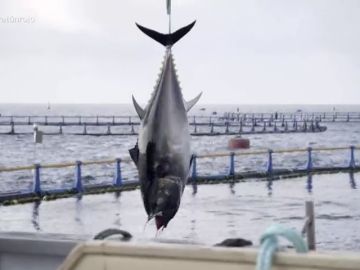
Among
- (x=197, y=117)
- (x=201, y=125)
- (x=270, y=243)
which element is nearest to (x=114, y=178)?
(x=270, y=243)

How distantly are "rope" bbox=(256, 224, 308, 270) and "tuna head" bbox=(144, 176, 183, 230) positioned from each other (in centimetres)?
161

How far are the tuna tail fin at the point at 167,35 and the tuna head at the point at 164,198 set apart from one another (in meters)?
0.79

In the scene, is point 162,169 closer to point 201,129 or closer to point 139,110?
Answer: point 139,110

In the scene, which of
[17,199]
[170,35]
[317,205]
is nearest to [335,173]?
[317,205]

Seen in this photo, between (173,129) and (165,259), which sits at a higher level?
(173,129)

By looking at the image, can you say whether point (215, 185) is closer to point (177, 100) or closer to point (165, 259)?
point (177, 100)

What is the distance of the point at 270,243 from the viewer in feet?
5.71

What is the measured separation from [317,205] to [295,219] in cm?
240

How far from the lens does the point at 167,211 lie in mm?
3428

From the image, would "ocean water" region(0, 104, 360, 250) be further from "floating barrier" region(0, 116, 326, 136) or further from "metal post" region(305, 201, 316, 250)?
"floating barrier" region(0, 116, 326, 136)

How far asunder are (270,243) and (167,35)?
211 cm

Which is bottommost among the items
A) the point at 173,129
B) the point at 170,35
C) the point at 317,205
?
the point at 317,205

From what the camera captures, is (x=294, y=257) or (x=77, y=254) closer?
(x=294, y=257)

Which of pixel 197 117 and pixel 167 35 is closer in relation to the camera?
pixel 167 35
